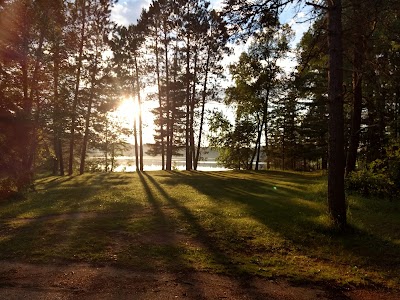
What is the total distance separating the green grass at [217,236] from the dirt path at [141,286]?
38cm

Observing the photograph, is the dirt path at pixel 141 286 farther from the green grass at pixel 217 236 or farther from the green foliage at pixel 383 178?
the green foliage at pixel 383 178

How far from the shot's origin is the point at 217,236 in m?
8.89

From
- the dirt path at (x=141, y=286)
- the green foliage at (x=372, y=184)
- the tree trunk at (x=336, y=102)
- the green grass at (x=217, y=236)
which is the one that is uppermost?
the tree trunk at (x=336, y=102)

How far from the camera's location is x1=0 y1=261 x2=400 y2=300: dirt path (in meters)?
5.44

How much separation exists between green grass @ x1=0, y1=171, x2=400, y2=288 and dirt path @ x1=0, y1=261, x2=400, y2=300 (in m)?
0.38

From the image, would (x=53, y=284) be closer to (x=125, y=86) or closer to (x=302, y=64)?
(x=302, y=64)

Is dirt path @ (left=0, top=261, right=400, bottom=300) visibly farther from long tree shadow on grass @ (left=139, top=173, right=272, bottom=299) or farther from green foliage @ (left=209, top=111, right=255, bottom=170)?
green foliage @ (left=209, top=111, right=255, bottom=170)

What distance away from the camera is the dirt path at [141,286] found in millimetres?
5441

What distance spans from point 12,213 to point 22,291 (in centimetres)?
742

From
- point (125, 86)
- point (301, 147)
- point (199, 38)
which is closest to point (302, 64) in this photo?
point (199, 38)

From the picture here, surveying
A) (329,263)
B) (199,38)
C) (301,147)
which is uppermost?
(199,38)

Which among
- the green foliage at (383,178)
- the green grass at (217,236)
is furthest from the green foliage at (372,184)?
the green grass at (217,236)

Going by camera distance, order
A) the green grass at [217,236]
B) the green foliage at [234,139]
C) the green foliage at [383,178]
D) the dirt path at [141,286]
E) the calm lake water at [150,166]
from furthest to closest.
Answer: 1. the calm lake water at [150,166]
2. the green foliage at [234,139]
3. the green foliage at [383,178]
4. the green grass at [217,236]
5. the dirt path at [141,286]

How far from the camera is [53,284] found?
5797 millimetres
